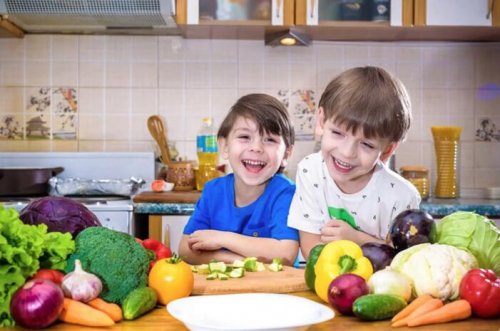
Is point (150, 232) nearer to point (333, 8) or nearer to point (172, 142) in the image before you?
point (172, 142)

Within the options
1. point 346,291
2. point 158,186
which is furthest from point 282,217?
point 158,186

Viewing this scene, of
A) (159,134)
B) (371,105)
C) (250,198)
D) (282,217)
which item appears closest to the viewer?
(371,105)

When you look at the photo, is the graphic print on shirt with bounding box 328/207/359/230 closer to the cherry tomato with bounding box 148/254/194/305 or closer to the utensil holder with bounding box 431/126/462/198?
the cherry tomato with bounding box 148/254/194/305

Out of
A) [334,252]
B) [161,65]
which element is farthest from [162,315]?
[161,65]

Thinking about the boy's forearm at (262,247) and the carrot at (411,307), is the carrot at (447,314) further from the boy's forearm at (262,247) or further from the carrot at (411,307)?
the boy's forearm at (262,247)

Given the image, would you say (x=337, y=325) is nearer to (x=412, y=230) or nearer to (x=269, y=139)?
(x=412, y=230)

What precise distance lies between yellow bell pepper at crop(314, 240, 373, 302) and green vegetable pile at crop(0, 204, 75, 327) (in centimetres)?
43

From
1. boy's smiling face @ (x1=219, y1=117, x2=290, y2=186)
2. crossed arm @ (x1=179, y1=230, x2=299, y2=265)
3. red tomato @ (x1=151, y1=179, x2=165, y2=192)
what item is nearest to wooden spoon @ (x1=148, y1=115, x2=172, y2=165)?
red tomato @ (x1=151, y1=179, x2=165, y2=192)

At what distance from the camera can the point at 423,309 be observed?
1.06 metres

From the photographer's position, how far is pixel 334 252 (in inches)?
47.0

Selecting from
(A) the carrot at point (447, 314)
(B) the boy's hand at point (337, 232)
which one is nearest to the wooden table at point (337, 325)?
(A) the carrot at point (447, 314)

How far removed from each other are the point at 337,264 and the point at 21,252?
525mm

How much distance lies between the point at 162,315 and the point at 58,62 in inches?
104

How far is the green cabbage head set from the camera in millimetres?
1266
